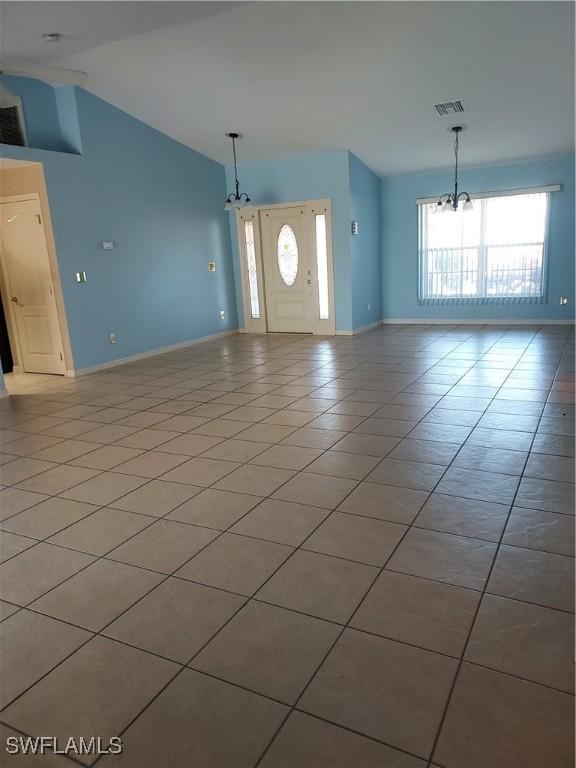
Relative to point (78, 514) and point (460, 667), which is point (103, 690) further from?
point (78, 514)

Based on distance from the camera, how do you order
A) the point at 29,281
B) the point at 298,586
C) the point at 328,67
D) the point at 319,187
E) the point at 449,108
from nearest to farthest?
the point at 298,586, the point at 328,67, the point at 449,108, the point at 29,281, the point at 319,187

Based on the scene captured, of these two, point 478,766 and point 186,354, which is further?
point 186,354

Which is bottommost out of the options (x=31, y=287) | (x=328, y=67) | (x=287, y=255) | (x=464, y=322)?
(x=464, y=322)

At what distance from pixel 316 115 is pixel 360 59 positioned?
56.4 inches

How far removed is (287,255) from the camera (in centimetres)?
831

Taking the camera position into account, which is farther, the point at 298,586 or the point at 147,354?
the point at 147,354

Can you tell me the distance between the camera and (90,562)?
2.23m

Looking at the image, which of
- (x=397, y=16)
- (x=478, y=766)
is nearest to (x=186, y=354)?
(x=397, y=16)

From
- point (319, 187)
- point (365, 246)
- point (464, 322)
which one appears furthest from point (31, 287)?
point (464, 322)

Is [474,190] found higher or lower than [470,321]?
higher

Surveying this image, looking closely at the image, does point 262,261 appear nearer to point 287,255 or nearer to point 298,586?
point 287,255

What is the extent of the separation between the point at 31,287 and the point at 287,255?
381 cm

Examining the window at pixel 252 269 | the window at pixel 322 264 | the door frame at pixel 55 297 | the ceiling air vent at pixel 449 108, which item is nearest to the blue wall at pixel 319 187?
the window at pixel 322 264

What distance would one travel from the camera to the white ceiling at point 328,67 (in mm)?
4113
